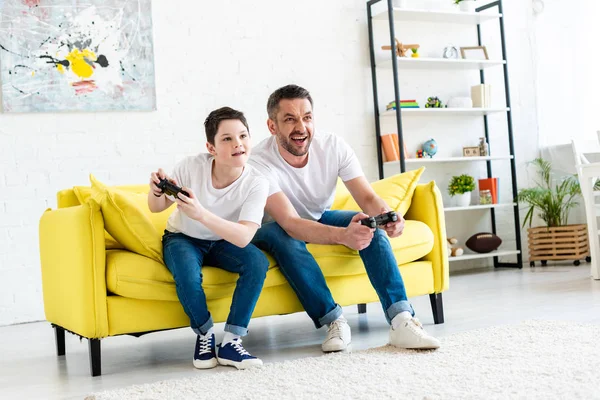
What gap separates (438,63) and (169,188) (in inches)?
125

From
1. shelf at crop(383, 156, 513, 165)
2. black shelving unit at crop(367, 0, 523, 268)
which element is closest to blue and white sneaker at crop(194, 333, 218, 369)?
black shelving unit at crop(367, 0, 523, 268)

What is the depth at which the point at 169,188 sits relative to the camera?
92.7 inches

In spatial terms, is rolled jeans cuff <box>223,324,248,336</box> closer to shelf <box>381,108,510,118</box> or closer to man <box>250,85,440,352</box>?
man <box>250,85,440,352</box>

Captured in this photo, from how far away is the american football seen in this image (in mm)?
5113

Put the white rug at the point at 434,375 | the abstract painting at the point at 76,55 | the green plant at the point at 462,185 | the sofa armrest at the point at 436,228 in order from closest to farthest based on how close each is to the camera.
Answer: the white rug at the point at 434,375 < the sofa armrest at the point at 436,228 < the abstract painting at the point at 76,55 < the green plant at the point at 462,185

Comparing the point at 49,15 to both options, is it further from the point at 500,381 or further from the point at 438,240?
the point at 500,381

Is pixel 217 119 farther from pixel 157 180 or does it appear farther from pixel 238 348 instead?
pixel 238 348

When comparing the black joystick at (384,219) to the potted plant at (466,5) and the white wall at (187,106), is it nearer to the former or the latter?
the white wall at (187,106)

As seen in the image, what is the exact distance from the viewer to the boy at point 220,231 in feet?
7.96

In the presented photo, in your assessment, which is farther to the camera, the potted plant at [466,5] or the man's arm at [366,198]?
the potted plant at [466,5]

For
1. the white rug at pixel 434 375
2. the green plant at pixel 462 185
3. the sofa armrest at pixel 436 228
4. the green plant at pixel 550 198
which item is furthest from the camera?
the green plant at pixel 550 198

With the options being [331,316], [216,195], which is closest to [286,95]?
[216,195]

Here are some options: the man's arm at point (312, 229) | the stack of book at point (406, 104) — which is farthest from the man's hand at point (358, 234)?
the stack of book at point (406, 104)

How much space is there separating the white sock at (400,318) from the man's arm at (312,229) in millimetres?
262
